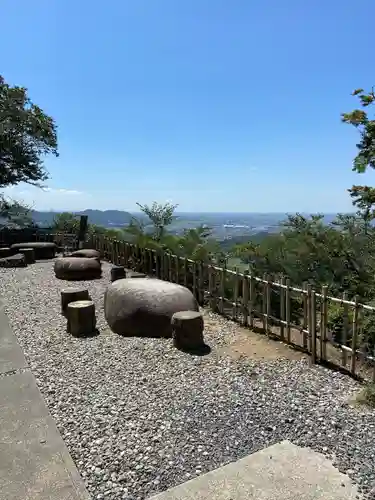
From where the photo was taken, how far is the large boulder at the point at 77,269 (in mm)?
11953

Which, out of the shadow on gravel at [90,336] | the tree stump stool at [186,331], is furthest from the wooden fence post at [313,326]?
the shadow on gravel at [90,336]

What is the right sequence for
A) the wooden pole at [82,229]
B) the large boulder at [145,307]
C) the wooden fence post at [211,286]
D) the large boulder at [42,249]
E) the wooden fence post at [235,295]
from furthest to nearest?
the wooden pole at [82,229] < the large boulder at [42,249] < the wooden fence post at [211,286] < the wooden fence post at [235,295] < the large boulder at [145,307]

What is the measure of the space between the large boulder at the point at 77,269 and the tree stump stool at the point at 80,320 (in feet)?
16.9

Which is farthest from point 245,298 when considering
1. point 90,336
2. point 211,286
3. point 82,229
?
point 82,229

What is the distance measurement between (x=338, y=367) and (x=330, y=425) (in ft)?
6.26

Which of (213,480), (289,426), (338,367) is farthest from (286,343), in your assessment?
(213,480)

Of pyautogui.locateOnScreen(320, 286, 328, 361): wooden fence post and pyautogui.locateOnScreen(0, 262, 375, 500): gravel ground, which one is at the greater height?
pyautogui.locateOnScreen(320, 286, 328, 361): wooden fence post

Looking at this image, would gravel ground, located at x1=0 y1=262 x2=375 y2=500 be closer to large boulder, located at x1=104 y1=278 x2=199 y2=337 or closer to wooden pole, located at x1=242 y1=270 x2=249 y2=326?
large boulder, located at x1=104 y1=278 x2=199 y2=337

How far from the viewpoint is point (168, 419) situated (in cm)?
398

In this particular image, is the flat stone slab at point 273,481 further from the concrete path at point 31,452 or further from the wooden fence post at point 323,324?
the wooden fence post at point 323,324

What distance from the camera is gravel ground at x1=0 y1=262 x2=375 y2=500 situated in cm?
328

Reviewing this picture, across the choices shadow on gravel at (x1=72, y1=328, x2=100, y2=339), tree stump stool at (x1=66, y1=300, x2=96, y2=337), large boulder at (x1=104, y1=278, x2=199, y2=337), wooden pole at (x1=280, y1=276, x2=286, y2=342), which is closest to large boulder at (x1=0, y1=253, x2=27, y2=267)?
large boulder at (x1=104, y1=278, x2=199, y2=337)

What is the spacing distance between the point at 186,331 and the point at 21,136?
1804 cm

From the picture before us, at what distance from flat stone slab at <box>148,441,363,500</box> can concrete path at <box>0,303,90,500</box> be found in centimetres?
77
